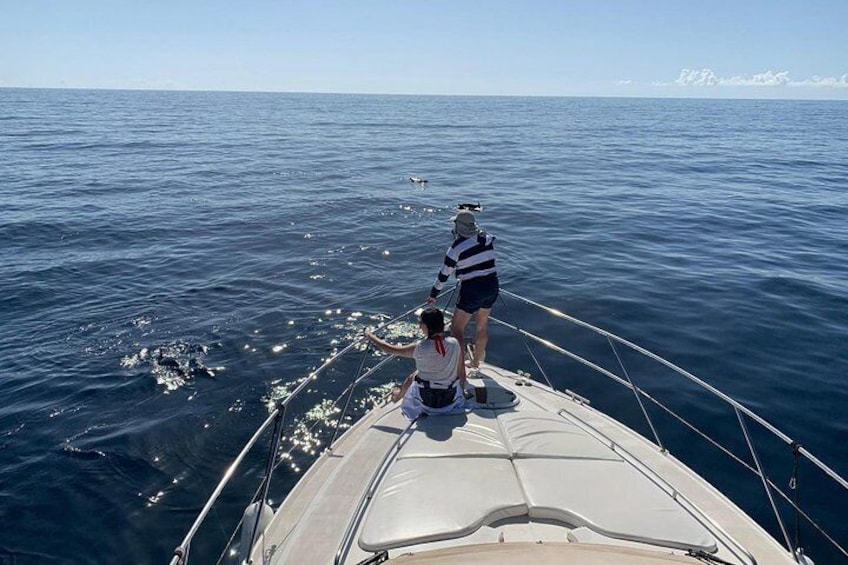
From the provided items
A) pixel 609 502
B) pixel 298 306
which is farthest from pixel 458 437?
pixel 298 306

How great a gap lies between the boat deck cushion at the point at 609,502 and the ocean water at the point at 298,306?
3.66 metres

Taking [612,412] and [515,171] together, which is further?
[515,171]

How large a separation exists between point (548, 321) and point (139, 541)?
933cm

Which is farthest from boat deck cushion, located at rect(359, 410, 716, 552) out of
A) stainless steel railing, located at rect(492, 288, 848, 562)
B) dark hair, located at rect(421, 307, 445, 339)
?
dark hair, located at rect(421, 307, 445, 339)

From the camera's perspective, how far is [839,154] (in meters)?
42.6

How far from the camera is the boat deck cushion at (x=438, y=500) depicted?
396 cm

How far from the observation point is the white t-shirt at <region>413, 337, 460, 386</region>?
5.86 metres

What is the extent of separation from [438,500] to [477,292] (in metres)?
3.73

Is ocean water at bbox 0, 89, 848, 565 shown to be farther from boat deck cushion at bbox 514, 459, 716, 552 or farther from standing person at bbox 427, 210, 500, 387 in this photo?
boat deck cushion at bbox 514, 459, 716, 552

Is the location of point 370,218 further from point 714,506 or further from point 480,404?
point 714,506

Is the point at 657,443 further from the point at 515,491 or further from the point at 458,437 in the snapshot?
the point at 515,491

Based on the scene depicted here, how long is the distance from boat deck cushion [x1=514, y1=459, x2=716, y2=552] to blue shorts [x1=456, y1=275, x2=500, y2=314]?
9.83 ft

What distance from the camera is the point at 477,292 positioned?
296 inches

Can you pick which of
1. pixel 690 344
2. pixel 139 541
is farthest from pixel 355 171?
pixel 139 541
